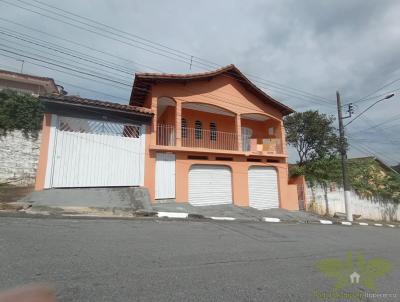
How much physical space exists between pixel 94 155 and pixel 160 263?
890cm

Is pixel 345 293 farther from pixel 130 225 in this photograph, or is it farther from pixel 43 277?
pixel 130 225

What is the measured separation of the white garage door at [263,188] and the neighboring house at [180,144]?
6 centimetres

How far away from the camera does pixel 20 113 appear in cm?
1362

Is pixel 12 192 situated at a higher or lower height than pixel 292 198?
higher

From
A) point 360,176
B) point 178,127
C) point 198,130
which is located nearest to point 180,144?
point 178,127

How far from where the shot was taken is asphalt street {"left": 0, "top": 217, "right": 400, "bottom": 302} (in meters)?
3.57

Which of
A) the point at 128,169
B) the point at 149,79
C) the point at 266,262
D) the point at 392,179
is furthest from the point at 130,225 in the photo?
the point at 392,179

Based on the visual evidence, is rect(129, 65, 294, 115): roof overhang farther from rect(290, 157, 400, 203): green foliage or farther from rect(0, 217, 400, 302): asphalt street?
rect(0, 217, 400, 302): asphalt street

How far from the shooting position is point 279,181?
58.5 ft

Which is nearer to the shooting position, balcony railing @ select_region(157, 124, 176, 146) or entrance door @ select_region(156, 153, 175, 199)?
entrance door @ select_region(156, 153, 175, 199)

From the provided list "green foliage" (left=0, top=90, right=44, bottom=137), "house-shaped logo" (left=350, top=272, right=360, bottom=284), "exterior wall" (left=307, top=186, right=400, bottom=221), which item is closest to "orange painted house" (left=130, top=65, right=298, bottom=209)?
"exterior wall" (left=307, top=186, right=400, bottom=221)

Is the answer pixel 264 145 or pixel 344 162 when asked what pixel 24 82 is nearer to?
pixel 264 145

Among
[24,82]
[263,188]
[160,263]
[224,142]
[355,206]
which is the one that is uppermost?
[24,82]

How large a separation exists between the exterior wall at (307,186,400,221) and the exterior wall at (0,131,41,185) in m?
16.2
